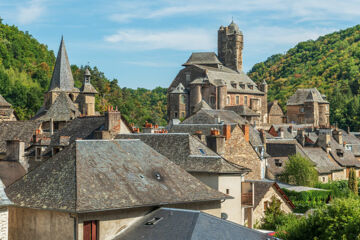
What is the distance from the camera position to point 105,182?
2067 centimetres

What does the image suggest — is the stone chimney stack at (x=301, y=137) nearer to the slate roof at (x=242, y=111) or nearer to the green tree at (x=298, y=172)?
the green tree at (x=298, y=172)

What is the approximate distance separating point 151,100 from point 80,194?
483 ft

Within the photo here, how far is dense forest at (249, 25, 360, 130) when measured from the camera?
12450 cm

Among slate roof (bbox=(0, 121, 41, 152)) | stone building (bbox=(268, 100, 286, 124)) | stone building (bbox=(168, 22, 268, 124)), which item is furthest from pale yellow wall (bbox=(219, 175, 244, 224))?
stone building (bbox=(268, 100, 286, 124))

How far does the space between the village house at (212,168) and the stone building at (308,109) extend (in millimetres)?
78341

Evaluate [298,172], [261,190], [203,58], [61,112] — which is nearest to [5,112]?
[61,112]

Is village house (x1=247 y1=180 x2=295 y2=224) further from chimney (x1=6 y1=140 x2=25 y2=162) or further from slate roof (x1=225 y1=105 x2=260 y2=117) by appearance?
slate roof (x1=225 y1=105 x2=260 y2=117)

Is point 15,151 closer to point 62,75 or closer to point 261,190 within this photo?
point 261,190

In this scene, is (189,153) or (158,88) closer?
(189,153)

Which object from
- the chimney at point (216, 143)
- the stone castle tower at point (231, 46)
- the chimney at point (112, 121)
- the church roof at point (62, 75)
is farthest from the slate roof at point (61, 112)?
the stone castle tower at point (231, 46)

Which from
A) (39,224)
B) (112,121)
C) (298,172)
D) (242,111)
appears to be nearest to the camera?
(39,224)

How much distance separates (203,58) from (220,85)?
1395 centimetres

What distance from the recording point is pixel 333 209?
21.3m

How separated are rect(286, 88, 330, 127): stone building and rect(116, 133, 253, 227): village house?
78.3 meters
